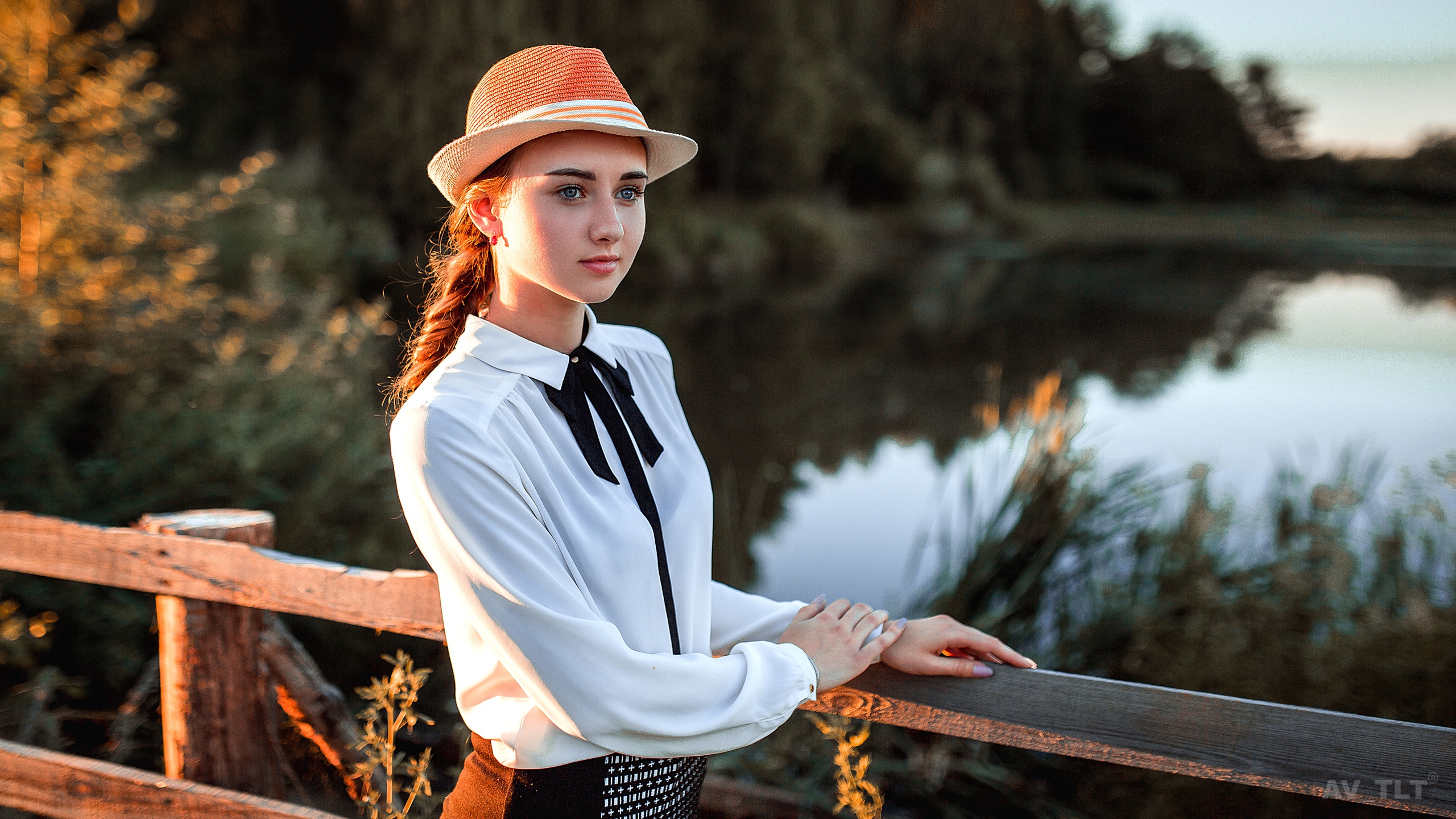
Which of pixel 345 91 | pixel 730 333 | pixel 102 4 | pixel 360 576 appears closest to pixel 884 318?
pixel 730 333

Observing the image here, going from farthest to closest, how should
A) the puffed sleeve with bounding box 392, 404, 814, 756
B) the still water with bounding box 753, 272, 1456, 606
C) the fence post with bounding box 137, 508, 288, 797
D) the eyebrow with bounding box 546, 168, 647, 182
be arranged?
the still water with bounding box 753, 272, 1456, 606, the fence post with bounding box 137, 508, 288, 797, the eyebrow with bounding box 546, 168, 647, 182, the puffed sleeve with bounding box 392, 404, 814, 756

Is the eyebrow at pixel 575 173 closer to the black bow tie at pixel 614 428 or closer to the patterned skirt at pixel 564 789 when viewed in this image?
the black bow tie at pixel 614 428

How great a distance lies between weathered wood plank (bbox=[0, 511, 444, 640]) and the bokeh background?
62 cm

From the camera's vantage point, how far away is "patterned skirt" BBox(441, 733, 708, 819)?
3.88ft

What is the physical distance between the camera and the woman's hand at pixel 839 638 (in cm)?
128

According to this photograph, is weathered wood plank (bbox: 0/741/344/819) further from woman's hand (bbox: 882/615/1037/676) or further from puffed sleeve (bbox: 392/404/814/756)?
woman's hand (bbox: 882/615/1037/676)

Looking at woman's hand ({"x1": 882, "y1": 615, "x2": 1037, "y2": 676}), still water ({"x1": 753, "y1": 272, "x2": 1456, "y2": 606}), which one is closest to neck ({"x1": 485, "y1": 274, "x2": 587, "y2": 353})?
woman's hand ({"x1": 882, "y1": 615, "x2": 1037, "y2": 676})

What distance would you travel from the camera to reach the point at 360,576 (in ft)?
5.47

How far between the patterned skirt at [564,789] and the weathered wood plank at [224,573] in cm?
38

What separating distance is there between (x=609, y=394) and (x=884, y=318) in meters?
14.2

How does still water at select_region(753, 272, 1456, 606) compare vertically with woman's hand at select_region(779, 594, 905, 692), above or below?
above

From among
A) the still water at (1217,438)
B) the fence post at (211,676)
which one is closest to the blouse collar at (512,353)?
the fence post at (211,676)

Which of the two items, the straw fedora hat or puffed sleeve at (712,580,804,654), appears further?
puffed sleeve at (712,580,804,654)

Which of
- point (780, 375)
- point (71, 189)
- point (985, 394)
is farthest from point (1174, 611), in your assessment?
point (780, 375)
